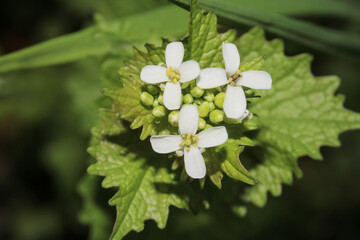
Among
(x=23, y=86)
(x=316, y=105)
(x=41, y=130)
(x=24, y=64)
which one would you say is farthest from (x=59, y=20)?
(x=316, y=105)

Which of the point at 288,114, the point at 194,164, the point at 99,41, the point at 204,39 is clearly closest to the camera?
the point at 194,164

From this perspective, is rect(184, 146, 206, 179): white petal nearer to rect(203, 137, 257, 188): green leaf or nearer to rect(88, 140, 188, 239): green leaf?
rect(203, 137, 257, 188): green leaf

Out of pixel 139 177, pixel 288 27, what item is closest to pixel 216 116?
pixel 139 177

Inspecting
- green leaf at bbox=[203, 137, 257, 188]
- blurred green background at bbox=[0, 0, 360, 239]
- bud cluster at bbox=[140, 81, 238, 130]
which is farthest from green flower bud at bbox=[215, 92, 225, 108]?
blurred green background at bbox=[0, 0, 360, 239]

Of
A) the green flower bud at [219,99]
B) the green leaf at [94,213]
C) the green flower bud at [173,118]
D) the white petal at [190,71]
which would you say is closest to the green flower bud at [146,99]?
the green flower bud at [173,118]

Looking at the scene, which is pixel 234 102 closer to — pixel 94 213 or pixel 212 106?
pixel 212 106

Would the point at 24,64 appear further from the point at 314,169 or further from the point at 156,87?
the point at 314,169
